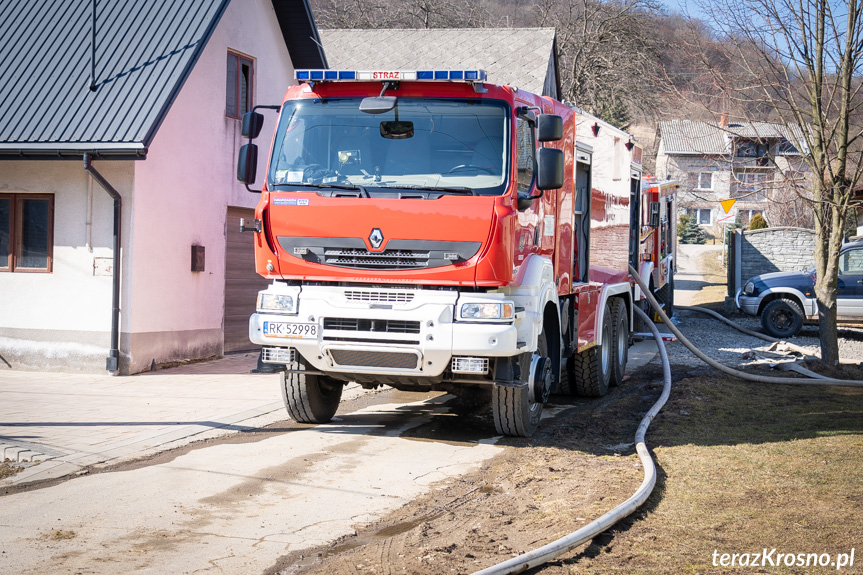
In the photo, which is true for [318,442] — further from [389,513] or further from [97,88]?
[97,88]

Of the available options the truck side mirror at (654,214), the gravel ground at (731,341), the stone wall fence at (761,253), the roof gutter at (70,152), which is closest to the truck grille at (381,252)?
the roof gutter at (70,152)

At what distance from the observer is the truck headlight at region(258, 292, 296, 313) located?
26.8 feet

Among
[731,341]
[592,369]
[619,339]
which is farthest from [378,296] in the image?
[731,341]

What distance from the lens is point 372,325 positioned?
7.96m

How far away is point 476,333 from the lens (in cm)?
768

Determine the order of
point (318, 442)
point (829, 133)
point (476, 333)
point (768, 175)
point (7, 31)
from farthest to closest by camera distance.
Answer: point (7, 31)
point (768, 175)
point (829, 133)
point (318, 442)
point (476, 333)

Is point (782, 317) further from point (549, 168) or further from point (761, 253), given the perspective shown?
point (549, 168)

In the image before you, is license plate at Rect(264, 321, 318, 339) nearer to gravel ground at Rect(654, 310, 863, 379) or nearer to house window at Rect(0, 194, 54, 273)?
house window at Rect(0, 194, 54, 273)

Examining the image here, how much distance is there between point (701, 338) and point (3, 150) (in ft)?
43.7

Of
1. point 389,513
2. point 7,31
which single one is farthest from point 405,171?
point 7,31

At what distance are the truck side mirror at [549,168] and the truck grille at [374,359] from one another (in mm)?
1921

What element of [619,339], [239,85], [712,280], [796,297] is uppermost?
[239,85]

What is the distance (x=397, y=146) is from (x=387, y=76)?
0.67 m

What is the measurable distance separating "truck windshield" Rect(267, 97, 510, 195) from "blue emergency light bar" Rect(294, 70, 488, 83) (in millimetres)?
204
